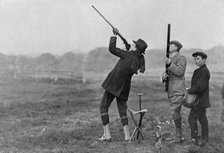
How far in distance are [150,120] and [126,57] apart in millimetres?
4111

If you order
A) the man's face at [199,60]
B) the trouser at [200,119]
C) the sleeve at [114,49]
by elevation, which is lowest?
the trouser at [200,119]

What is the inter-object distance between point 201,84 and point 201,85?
0.02 metres

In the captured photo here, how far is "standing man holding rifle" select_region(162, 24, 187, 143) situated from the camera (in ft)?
26.5

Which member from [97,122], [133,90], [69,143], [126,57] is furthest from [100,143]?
[133,90]

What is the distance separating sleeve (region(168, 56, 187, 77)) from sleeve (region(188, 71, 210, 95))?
1.38 ft

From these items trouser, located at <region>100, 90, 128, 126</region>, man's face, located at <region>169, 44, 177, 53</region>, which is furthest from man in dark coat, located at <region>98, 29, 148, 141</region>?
man's face, located at <region>169, 44, 177, 53</region>

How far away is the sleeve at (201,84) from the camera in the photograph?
7.75 metres

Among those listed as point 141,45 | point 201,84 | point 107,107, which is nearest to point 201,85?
point 201,84

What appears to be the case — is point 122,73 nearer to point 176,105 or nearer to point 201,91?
point 176,105

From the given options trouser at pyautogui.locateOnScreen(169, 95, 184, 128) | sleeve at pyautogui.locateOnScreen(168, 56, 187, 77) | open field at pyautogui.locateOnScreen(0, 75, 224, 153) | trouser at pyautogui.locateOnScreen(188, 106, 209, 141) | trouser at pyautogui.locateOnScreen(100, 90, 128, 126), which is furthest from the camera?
trouser at pyautogui.locateOnScreen(100, 90, 128, 126)

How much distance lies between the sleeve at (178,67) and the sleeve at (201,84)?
42 centimetres

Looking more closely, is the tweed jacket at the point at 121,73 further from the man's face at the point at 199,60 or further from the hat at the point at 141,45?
the man's face at the point at 199,60

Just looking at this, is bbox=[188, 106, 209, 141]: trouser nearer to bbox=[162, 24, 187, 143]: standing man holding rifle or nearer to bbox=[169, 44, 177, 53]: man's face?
bbox=[162, 24, 187, 143]: standing man holding rifle

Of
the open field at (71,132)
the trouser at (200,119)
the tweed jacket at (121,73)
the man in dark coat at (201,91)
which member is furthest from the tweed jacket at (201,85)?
the tweed jacket at (121,73)
